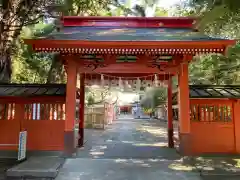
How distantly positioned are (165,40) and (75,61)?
126 inches

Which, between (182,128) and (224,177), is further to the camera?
(182,128)

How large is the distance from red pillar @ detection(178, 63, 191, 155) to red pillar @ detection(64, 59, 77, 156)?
3.71m

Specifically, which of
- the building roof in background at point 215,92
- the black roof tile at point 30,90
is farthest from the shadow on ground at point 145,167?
the black roof tile at point 30,90

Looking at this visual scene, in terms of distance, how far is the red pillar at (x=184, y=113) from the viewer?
Answer: 9055 mm

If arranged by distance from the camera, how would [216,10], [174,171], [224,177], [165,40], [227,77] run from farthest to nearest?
[227,77] < [165,40] < [174,171] < [224,177] < [216,10]

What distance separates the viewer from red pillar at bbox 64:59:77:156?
8930 millimetres

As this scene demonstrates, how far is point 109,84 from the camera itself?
1100 cm

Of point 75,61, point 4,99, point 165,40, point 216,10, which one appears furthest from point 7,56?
point 216,10

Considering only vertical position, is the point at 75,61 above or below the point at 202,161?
above

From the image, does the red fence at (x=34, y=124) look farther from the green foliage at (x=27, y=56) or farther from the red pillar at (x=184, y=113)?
the green foliage at (x=27, y=56)

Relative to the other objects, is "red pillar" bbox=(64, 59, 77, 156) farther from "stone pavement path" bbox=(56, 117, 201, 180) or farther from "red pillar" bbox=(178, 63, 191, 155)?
"red pillar" bbox=(178, 63, 191, 155)

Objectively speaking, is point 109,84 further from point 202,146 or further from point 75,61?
point 202,146

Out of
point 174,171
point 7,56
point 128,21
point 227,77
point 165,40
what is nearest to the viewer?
point 174,171

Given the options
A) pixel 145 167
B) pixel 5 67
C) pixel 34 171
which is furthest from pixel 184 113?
pixel 5 67
